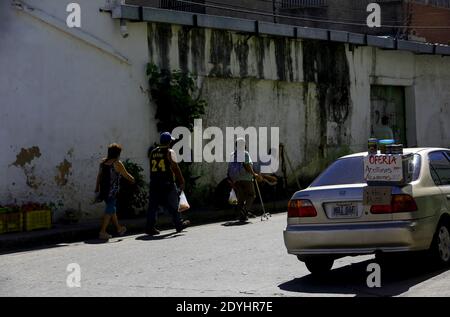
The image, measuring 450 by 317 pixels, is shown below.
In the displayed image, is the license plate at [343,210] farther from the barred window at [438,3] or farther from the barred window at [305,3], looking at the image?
the barred window at [438,3]

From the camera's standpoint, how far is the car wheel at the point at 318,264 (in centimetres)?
977

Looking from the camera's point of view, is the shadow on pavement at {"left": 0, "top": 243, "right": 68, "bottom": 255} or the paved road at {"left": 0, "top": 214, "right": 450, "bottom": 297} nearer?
the paved road at {"left": 0, "top": 214, "right": 450, "bottom": 297}

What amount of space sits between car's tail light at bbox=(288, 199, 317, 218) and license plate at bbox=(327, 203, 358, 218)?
0.21 metres

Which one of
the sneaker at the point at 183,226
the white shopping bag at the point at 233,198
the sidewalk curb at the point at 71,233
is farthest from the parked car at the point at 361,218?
the white shopping bag at the point at 233,198

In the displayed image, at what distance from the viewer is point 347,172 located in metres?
9.86

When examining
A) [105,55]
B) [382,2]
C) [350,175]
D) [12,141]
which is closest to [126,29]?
[105,55]

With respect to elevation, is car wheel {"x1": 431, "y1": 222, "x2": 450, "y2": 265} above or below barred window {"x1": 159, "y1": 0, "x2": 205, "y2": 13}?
below

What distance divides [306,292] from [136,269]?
2.81 meters

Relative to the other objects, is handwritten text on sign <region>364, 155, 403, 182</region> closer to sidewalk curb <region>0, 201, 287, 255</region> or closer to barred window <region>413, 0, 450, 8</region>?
sidewalk curb <region>0, 201, 287, 255</region>

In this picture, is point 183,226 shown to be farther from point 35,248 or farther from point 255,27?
point 255,27

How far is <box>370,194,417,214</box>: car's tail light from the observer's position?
9.00 meters

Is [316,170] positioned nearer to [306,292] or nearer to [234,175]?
[234,175]

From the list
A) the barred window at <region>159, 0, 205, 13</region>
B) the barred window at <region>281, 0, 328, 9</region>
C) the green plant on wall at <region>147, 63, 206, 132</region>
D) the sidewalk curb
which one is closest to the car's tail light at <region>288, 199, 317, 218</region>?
the sidewalk curb

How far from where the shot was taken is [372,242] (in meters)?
9.00
